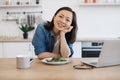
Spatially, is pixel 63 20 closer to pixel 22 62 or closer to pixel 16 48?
pixel 22 62

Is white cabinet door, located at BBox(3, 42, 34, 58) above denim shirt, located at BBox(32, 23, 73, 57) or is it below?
below

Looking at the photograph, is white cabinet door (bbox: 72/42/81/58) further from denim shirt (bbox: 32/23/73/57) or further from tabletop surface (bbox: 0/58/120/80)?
tabletop surface (bbox: 0/58/120/80)

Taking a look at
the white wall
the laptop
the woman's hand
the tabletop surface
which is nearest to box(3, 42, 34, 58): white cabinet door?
the white wall

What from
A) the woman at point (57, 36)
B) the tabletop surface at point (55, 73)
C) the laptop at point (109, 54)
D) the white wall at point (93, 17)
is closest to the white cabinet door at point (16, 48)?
the white wall at point (93, 17)

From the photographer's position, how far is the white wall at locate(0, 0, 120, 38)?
4.60m

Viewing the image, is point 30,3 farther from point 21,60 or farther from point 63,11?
point 21,60

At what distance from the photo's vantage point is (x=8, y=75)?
5.33ft

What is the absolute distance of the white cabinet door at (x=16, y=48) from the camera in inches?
165

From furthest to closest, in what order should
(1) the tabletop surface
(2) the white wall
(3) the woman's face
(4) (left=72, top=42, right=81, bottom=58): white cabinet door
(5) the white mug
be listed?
1. (2) the white wall
2. (4) (left=72, top=42, right=81, bottom=58): white cabinet door
3. (3) the woman's face
4. (5) the white mug
5. (1) the tabletop surface

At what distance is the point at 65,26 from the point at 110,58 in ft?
2.09

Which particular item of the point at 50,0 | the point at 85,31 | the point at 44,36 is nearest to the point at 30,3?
the point at 50,0

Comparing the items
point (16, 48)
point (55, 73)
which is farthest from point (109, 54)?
point (16, 48)

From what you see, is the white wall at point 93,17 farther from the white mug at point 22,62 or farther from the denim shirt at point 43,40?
the white mug at point 22,62

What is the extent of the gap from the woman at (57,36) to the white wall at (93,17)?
2.14 m
